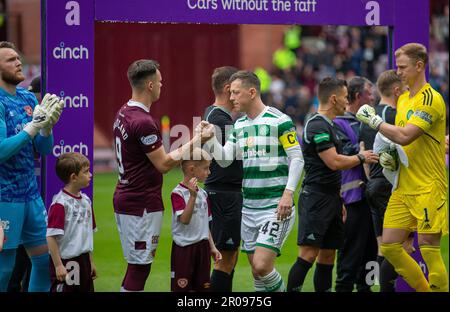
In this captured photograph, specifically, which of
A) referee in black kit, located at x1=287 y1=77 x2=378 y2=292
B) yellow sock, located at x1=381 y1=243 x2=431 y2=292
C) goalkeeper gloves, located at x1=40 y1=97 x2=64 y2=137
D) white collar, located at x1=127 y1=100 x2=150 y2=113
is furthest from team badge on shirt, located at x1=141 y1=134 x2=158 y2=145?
yellow sock, located at x1=381 y1=243 x2=431 y2=292

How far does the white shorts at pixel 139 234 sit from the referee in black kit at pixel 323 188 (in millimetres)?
1759

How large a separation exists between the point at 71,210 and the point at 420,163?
10.6 feet

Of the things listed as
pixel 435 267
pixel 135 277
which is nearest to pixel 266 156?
pixel 135 277

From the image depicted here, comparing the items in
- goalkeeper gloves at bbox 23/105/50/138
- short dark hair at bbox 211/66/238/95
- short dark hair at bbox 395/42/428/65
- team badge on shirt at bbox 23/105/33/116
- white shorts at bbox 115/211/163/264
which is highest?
short dark hair at bbox 395/42/428/65

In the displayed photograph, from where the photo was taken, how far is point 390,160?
906cm

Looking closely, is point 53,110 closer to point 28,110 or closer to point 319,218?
point 28,110

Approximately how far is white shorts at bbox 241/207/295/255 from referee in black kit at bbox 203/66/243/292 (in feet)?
1.64

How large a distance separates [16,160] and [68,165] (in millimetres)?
453

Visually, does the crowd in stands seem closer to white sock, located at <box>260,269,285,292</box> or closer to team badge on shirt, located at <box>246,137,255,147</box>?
team badge on shirt, located at <box>246,137,255,147</box>

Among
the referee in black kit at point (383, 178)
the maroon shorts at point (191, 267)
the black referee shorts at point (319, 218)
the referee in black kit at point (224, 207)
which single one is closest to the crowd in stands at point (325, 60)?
the referee in black kit at point (383, 178)

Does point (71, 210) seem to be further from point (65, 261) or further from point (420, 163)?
point (420, 163)

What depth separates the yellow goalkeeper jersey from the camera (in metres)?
8.73

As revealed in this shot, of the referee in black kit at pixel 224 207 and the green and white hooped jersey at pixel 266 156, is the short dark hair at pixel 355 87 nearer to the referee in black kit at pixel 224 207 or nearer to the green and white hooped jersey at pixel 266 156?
the referee in black kit at pixel 224 207

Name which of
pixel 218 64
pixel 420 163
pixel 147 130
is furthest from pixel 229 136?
pixel 218 64
